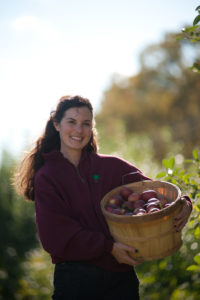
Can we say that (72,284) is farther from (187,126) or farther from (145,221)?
(187,126)

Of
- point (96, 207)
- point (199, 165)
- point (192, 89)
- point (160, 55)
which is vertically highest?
point (160, 55)

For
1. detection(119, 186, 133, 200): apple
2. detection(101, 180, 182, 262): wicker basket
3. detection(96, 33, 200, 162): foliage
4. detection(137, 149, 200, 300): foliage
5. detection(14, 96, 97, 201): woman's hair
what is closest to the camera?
detection(101, 180, 182, 262): wicker basket

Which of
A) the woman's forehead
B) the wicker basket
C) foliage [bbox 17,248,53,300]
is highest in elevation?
the woman's forehead

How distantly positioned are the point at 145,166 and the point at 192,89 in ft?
50.0

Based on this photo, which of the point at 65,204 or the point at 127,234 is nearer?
the point at 127,234

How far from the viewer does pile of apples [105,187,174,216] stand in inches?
81.0

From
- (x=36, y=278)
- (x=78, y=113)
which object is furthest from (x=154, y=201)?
(x=36, y=278)

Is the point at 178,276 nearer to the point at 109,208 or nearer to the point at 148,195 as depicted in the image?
the point at 148,195

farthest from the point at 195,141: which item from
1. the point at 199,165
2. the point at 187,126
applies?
the point at 199,165

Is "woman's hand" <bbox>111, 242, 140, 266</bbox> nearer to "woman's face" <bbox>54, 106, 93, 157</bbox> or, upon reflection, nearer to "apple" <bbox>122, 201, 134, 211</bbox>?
"apple" <bbox>122, 201, 134, 211</bbox>

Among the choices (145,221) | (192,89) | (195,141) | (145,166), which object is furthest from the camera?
(192,89)

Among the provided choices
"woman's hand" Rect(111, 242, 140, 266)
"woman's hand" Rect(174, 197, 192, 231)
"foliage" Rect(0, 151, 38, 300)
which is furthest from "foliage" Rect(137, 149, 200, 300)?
"foliage" Rect(0, 151, 38, 300)

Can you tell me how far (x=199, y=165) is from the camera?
7.97ft

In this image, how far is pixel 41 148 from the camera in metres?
2.66
